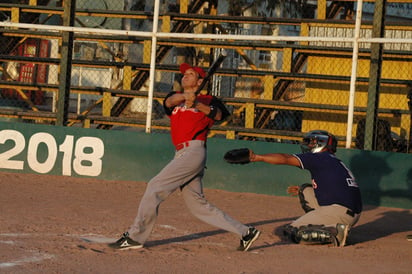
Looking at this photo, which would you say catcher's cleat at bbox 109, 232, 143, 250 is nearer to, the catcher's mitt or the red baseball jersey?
the red baseball jersey

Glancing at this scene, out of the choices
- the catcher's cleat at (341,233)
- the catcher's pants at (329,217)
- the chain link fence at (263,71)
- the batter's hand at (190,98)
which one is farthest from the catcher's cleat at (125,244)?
the chain link fence at (263,71)

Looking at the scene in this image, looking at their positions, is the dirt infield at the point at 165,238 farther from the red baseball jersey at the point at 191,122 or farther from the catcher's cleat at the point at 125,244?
the red baseball jersey at the point at 191,122

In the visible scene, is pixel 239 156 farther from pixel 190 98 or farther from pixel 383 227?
pixel 383 227

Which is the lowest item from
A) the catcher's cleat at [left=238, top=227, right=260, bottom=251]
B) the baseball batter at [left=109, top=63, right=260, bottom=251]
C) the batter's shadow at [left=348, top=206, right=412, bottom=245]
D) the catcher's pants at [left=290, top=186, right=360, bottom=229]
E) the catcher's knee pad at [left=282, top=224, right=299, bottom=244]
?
the batter's shadow at [left=348, top=206, right=412, bottom=245]

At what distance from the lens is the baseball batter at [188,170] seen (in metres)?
7.50

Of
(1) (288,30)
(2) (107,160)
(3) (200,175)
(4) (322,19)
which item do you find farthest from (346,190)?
(1) (288,30)

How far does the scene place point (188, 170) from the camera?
24.9 ft

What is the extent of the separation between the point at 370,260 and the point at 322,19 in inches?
365

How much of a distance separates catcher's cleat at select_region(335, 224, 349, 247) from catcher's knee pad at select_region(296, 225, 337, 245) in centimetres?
4

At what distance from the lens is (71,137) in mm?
13078

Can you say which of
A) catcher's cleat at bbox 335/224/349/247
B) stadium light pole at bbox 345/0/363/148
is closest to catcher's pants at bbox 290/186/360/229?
catcher's cleat at bbox 335/224/349/247

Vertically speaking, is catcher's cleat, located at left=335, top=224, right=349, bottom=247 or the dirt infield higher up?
catcher's cleat, located at left=335, top=224, right=349, bottom=247

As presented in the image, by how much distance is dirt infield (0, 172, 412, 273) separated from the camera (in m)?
6.96

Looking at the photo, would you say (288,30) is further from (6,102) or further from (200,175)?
(200,175)
